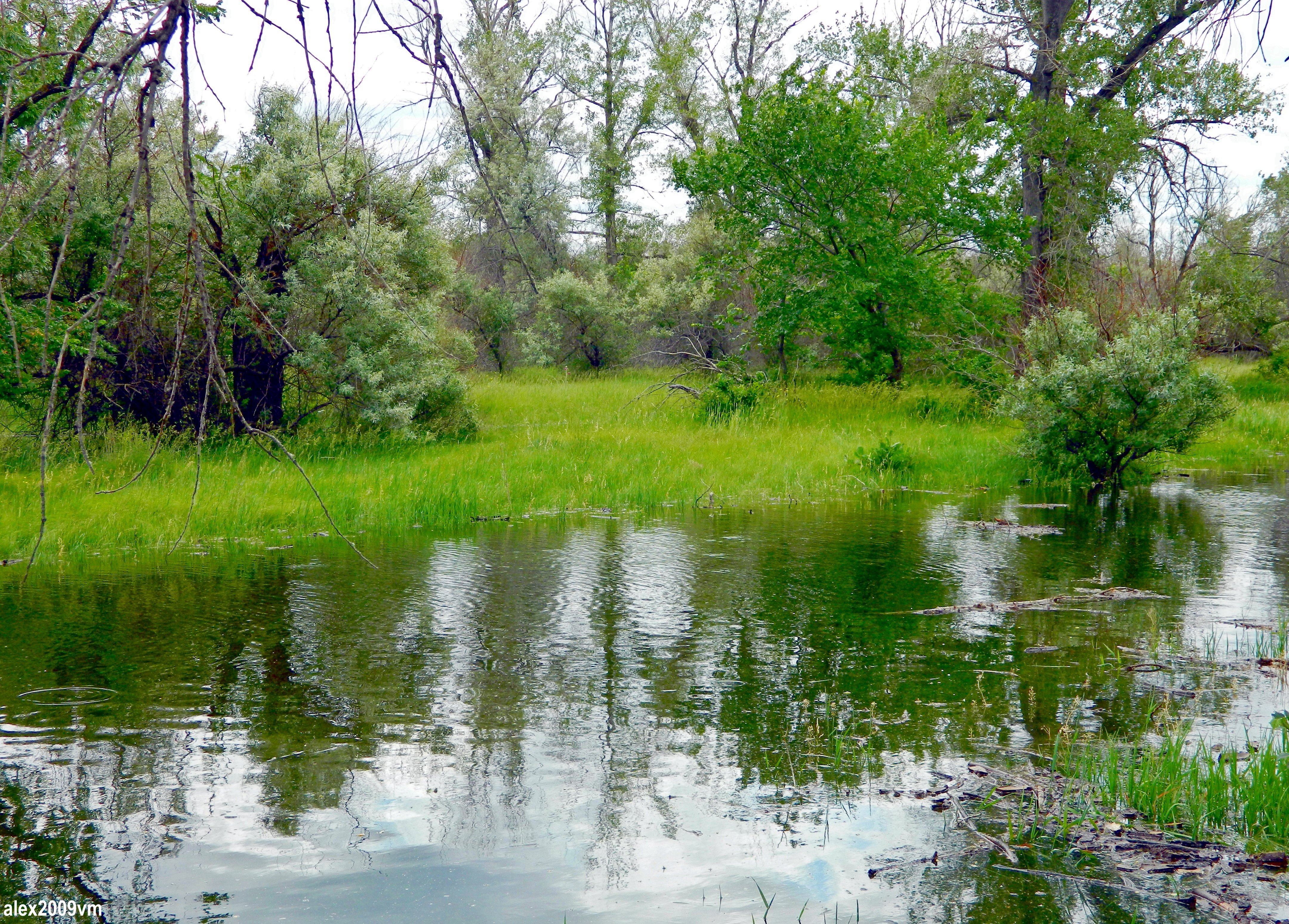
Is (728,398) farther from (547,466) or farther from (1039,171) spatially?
(1039,171)

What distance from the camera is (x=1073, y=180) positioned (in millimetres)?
20141

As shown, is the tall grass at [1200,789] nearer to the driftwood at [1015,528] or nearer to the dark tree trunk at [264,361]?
the driftwood at [1015,528]

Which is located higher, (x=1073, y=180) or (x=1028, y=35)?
(x=1028, y=35)

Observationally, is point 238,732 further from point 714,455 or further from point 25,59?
point 714,455

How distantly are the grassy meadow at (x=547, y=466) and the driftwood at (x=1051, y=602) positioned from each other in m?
4.70

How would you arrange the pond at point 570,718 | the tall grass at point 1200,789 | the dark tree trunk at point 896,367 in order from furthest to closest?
the dark tree trunk at point 896,367
the tall grass at point 1200,789
the pond at point 570,718

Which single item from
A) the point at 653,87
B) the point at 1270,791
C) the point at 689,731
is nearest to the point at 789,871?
the point at 689,731

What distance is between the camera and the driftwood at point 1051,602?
653 cm

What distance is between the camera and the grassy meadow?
9.23 m

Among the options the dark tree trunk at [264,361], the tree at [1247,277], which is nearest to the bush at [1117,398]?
the tree at [1247,277]

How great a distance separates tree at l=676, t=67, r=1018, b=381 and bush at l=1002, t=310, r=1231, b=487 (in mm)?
5451

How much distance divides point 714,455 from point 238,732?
31.1ft

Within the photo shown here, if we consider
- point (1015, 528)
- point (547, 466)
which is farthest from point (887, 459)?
point (547, 466)

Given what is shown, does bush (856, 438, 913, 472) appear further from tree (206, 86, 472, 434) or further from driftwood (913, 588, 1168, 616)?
tree (206, 86, 472, 434)
